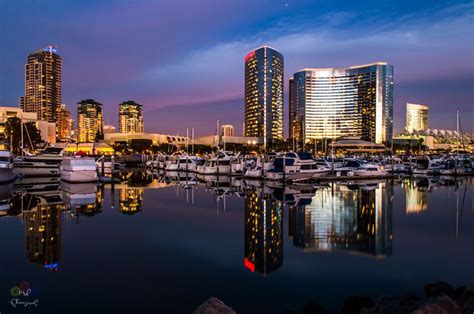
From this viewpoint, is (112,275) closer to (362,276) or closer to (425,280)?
(362,276)

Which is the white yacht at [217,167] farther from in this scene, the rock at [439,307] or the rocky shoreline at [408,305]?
the rock at [439,307]

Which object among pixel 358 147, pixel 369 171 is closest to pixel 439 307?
pixel 369 171

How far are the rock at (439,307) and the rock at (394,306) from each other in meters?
0.72

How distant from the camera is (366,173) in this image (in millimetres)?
58812

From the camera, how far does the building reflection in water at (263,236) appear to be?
14.6 meters

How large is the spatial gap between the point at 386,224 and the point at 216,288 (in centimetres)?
1386

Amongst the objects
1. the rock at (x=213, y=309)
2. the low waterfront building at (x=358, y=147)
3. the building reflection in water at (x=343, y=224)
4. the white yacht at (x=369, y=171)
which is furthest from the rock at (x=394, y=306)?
the low waterfront building at (x=358, y=147)

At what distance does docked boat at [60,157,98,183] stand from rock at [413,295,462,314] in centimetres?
4462

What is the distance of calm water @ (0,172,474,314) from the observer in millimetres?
11219

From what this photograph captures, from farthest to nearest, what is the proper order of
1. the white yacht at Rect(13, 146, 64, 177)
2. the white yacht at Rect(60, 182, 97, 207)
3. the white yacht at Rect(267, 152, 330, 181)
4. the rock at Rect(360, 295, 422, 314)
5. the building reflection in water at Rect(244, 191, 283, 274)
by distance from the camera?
the white yacht at Rect(13, 146, 64, 177), the white yacht at Rect(267, 152, 330, 181), the white yacht at Rect(60, 182, 97, 207), the building reflection in water at Rect(244, 191, 283, 274), the rock at Rect(360, 295, 422, 314)

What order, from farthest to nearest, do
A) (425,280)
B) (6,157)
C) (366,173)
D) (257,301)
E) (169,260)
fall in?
(366,173), (6,157), (169,260), (425,280), (257,301)

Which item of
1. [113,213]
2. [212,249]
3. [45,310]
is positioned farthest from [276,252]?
[113,213]

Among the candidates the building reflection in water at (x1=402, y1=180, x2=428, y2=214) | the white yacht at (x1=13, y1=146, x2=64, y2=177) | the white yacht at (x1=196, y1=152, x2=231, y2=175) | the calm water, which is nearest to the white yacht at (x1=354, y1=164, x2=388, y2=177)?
the building reflection in water at (x1=402, y1=180, x2=428, y2=214)

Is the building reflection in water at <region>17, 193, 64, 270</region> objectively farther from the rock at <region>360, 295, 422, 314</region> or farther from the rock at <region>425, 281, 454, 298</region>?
the rock at <region>425, 281, 454, 298</region>
